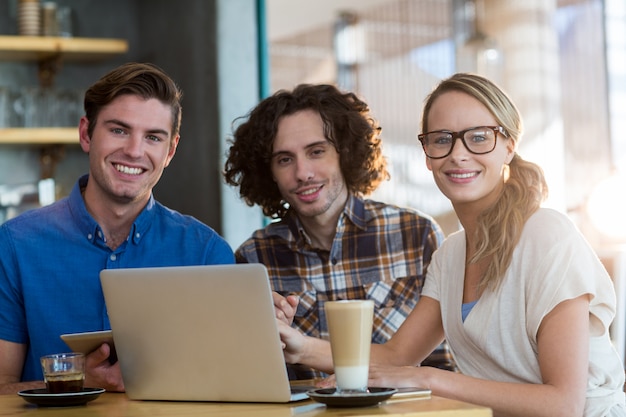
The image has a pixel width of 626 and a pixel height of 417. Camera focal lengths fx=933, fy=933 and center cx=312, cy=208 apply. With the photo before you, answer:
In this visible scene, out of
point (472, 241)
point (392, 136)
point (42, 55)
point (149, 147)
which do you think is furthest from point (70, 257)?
point (392, 136)

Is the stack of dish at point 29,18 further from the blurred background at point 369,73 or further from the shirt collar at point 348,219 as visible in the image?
the shirt collar at point 348,219

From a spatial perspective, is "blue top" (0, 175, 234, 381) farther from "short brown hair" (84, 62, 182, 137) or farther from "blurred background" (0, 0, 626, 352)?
"blurred background" (0, 0, 626, 352)

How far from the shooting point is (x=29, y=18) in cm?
411

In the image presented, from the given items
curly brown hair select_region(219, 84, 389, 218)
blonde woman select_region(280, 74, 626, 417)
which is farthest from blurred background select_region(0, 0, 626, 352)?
blonde woman select_region(280, 74, 626, 417)

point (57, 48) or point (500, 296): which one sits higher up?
point (57, 48)

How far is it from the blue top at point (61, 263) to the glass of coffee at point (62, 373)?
714 millimetres

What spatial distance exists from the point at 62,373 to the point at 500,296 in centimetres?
91

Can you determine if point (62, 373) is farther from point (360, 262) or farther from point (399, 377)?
point (360, 262)

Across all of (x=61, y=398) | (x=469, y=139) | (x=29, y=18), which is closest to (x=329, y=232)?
(x=469, y=139)

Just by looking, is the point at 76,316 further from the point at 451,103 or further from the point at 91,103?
the point at 451,103

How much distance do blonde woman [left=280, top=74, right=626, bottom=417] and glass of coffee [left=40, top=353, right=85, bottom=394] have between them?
460 millimetres

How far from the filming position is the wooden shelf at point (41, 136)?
396cm

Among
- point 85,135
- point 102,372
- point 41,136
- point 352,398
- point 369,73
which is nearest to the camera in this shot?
point 352,398

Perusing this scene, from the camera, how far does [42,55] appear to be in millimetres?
4141
